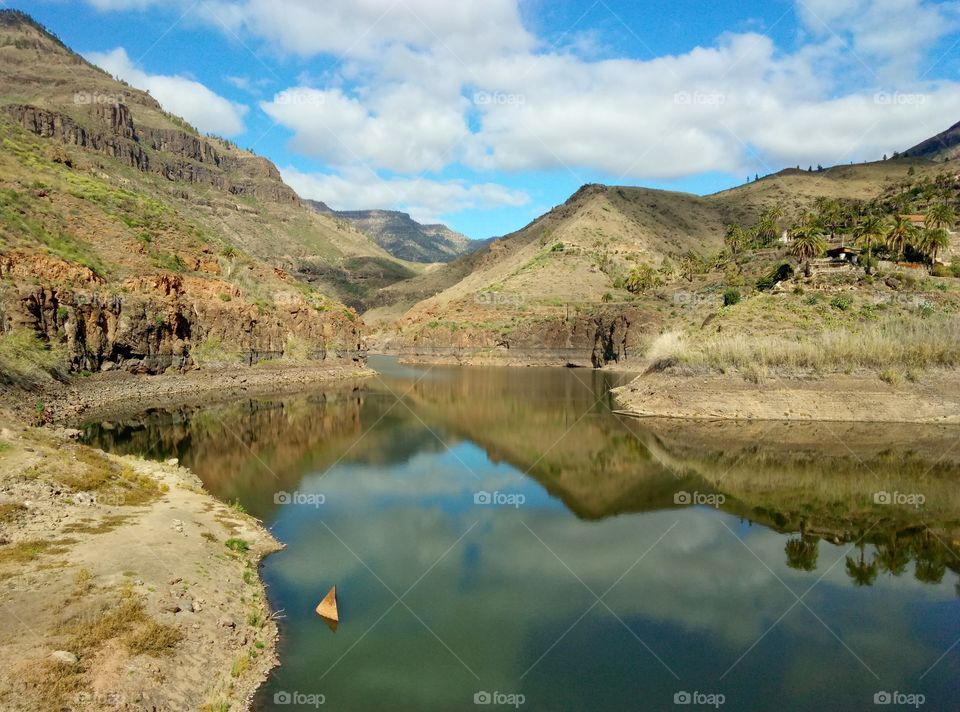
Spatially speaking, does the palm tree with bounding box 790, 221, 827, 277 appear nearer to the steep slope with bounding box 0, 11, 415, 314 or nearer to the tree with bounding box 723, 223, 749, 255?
the tree with bounding box 723, 223, 749, 255

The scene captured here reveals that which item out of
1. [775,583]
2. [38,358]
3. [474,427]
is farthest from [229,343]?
[775,583]

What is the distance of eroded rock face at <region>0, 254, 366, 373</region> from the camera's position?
46.8 m

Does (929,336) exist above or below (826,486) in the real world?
above

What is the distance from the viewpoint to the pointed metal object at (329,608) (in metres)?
15.2

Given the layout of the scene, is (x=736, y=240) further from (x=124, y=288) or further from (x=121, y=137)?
(x=121, y=137)

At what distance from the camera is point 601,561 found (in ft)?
65.6

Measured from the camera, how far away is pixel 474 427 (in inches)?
1848

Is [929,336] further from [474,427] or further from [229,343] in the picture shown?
[229,343]

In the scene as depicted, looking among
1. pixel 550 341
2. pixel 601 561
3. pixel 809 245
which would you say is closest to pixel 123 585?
pixel 601 561

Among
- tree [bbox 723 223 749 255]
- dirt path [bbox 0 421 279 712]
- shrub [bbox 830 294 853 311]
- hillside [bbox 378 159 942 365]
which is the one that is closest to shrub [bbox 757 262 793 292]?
shrub [bbox 830 294 853 311]

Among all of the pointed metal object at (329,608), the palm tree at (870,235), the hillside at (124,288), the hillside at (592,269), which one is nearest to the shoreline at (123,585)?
the pointed metal object at (329,608)

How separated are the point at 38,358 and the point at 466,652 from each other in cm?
4537

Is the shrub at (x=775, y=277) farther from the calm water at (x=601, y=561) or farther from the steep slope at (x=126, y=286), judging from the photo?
the steep slope at (x=126, y=286)

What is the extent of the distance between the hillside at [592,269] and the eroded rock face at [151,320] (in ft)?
132
